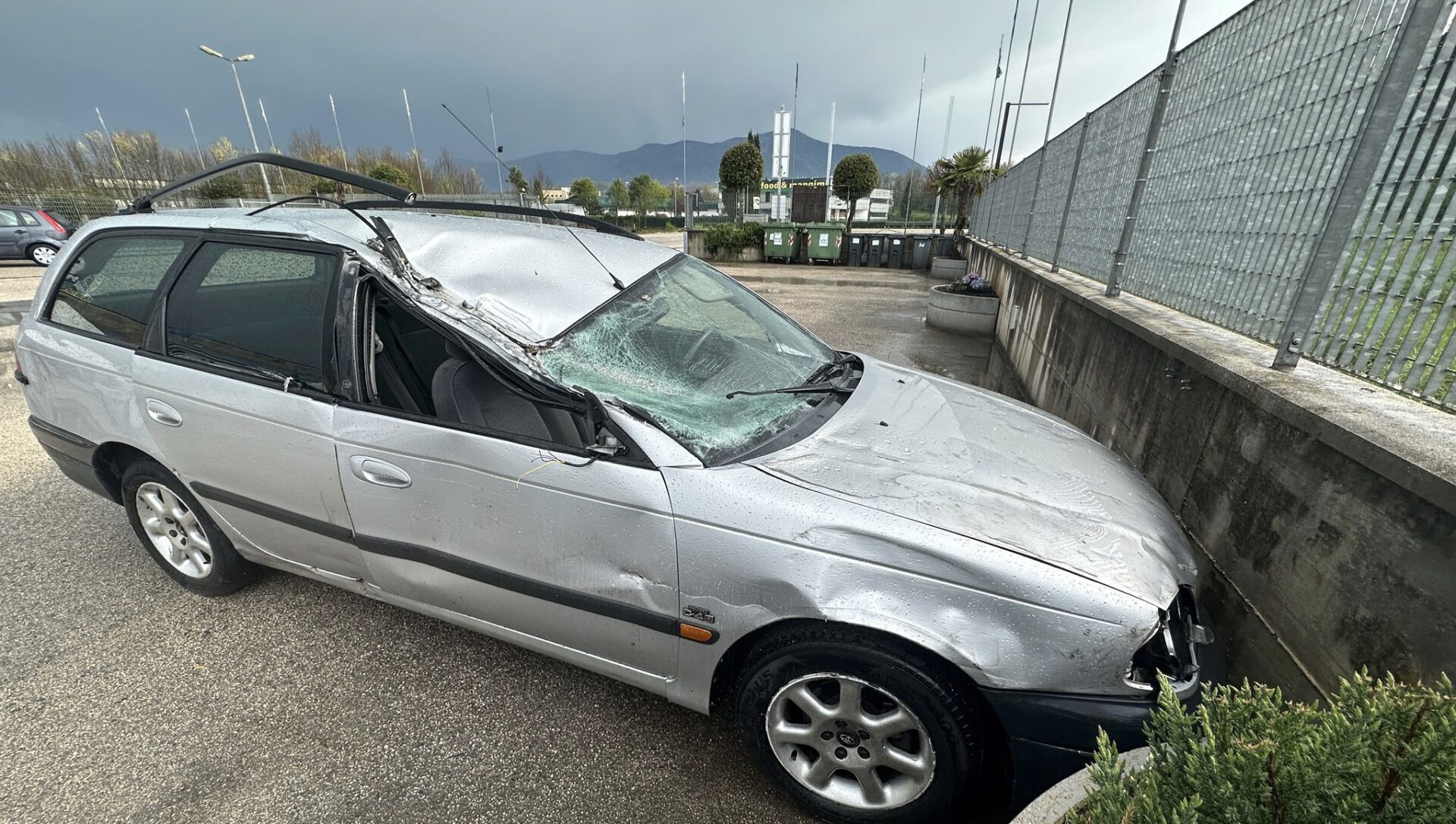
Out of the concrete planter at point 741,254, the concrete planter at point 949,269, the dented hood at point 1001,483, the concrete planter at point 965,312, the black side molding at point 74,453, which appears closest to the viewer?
the dented hood at point 1001,483

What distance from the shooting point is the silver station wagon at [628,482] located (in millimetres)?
1492

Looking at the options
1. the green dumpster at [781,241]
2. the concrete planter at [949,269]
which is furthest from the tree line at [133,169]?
the concrete planter at [949,269]

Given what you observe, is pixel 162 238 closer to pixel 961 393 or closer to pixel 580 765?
pixel 580 765

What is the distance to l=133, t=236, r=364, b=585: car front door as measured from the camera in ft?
6.82

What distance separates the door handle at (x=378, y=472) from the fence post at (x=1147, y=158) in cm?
471

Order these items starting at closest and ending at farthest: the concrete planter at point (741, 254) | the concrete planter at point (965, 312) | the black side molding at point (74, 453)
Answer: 1. the black side molding at point (74, 453)
2. the concrete planter at point (965, 312)
3. the concrete planter at point (741, 254)

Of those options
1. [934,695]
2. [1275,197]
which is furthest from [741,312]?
[1275,197]

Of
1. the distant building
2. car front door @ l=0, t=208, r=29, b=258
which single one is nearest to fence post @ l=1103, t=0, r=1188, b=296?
car front door @ l=0, t=208, r=29, b=258

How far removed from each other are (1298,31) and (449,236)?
3.92 meters

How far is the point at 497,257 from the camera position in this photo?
2.11m

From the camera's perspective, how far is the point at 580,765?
1940 millimetres

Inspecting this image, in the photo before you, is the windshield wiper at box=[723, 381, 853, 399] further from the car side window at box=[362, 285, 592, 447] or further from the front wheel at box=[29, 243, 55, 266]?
the front wheel at box=[29, 243, 55, 266]

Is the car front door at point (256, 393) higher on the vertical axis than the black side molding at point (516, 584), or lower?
higher

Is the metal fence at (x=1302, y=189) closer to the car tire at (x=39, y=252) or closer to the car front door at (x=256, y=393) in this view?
the car front door at (x=256, y=393)
